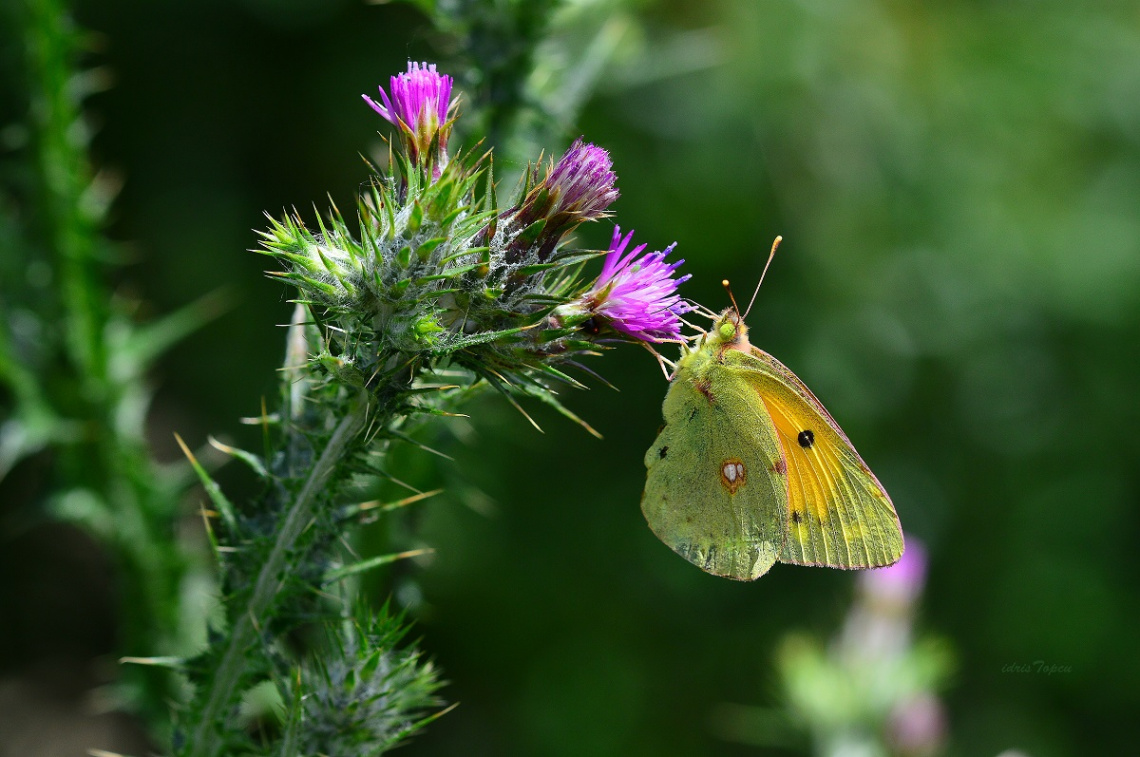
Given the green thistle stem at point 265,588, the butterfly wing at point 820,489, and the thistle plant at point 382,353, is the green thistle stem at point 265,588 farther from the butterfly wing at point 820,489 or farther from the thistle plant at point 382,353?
the butterfly wing at point 820,489

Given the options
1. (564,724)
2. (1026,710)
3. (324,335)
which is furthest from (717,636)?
(324,335)

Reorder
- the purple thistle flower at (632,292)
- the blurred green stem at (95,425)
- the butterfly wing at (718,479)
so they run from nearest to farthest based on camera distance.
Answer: the purple thistle flower at (632,292) → the butterfly wing at (718,479) → the blurred green stem at (95,425)

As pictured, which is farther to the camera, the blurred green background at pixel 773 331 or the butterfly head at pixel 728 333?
the blurred green background at pixel 773 331

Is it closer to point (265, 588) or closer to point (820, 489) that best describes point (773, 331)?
point (820, 489)

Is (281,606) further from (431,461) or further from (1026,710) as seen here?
(1026,710)

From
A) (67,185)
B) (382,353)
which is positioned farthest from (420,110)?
(67,185)

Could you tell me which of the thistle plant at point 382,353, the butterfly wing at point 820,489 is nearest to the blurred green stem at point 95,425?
the thistle plant at point 382,353

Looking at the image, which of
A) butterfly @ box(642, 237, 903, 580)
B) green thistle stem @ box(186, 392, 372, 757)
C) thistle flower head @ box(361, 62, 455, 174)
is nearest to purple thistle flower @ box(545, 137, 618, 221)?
thistle flower head @ box(361, 62, 455, 174)
